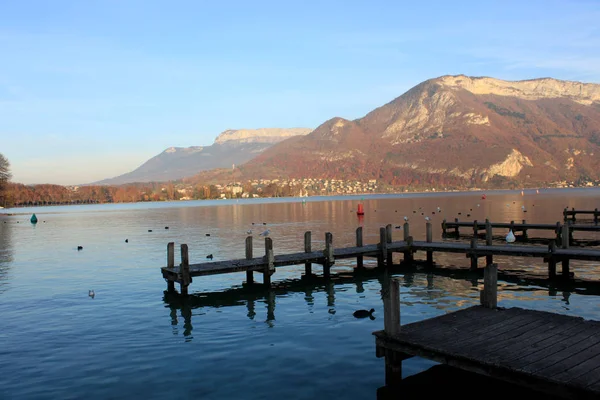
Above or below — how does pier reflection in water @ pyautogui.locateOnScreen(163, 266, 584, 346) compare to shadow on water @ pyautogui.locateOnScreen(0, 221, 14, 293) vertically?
below

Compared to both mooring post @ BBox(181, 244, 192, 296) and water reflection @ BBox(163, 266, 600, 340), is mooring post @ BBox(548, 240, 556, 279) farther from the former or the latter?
mooring post @ BBox(181, 244, 192, 296)

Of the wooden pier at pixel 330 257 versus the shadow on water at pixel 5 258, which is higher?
the wooden pier at pixel 330 257

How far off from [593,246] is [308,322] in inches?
1380

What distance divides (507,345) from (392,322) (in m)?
2.72

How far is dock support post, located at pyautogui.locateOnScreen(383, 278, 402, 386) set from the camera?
42.9ft

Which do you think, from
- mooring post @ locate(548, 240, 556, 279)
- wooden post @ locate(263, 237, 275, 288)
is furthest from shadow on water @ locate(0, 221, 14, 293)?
mooring post @ locate(548, 240, 556, 279)

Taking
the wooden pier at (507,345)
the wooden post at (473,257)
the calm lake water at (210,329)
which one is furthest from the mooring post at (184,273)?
the wooden post at (473,257)

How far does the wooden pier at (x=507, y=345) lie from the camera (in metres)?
10.3

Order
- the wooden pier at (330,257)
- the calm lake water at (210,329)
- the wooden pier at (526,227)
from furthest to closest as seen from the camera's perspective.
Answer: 1. the wooden pier at (526,227)
2. the wooden pier at (330,257)
3. the calm lake water at (210,329)

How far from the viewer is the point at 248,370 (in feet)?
49.4

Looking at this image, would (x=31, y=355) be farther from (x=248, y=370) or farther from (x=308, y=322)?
(x=308, y=322)

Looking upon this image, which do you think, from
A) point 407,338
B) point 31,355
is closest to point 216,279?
point 31,355

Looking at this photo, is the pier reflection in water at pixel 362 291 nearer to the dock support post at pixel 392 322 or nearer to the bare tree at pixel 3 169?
the dock support post at pixel 392 322

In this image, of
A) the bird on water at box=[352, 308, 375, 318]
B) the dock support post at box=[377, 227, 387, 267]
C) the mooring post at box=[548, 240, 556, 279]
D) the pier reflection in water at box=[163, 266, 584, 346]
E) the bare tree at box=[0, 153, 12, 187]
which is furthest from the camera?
the bare tree at box=[0, 153, 12, 187]
